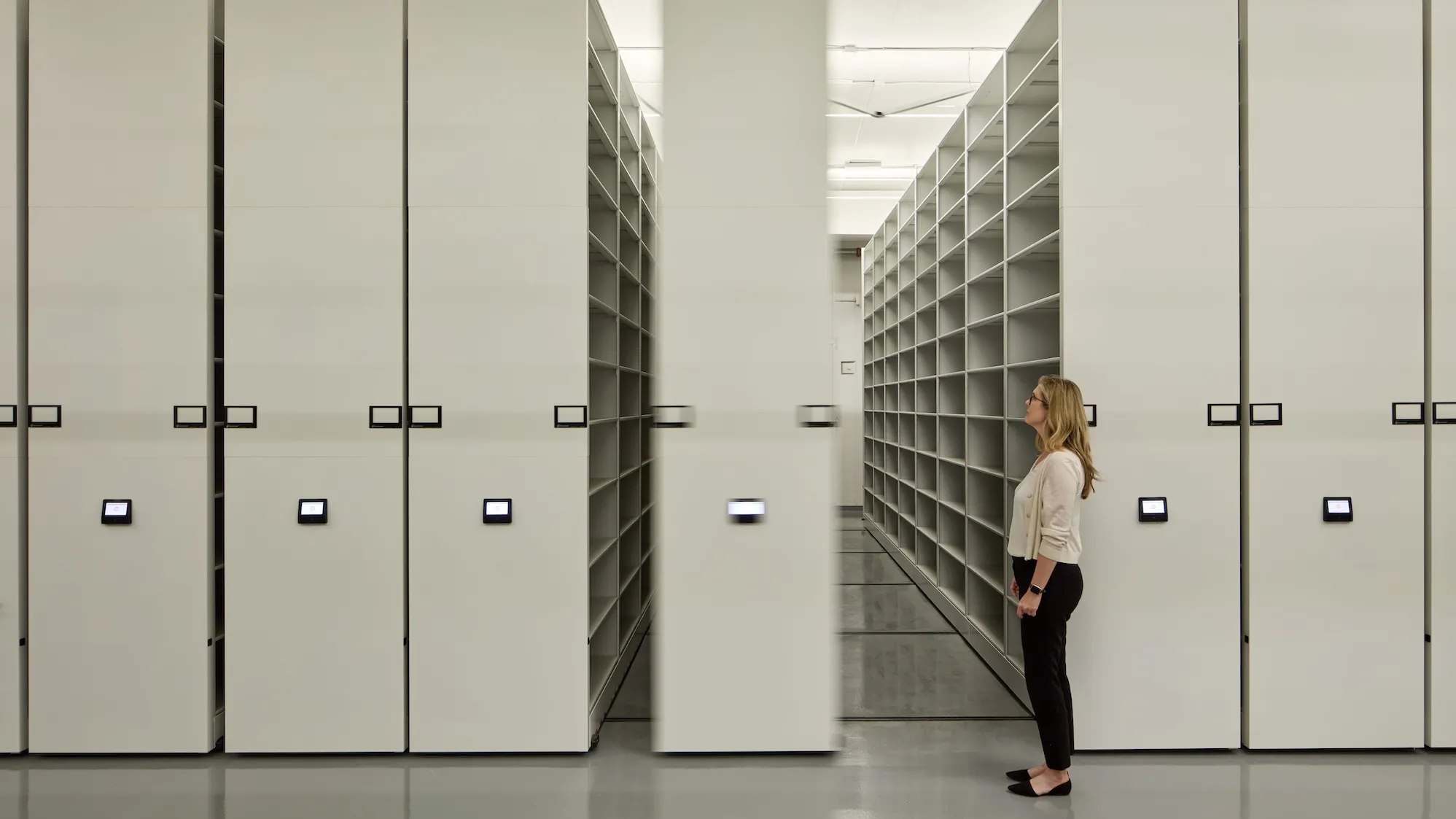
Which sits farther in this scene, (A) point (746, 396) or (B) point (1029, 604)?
(A) point (746, 396)

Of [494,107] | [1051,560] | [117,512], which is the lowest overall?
[1051,560]

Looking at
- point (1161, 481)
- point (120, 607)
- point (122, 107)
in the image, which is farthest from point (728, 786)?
point (122, 107)

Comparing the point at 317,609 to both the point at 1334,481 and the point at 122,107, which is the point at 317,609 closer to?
the point at 122,107

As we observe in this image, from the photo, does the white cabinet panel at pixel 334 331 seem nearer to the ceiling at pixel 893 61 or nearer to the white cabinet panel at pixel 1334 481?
the ceiling at pixel 893 61

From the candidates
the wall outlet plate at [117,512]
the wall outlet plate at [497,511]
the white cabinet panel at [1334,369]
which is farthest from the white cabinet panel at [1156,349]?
the wall outlet plate at [117,512]

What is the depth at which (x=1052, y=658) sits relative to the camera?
267 cm

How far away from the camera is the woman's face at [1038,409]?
2752 millimetres

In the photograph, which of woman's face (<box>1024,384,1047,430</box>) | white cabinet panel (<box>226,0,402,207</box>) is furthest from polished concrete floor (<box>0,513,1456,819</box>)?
white cabinet panel (<box>226,0,402,207</box>)

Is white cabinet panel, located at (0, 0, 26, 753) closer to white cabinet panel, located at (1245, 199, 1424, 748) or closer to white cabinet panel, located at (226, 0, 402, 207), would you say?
white cabinet panel, located at (226, 0, 402, 207)

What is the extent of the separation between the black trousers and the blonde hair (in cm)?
37

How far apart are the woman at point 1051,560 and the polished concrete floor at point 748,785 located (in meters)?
0.23

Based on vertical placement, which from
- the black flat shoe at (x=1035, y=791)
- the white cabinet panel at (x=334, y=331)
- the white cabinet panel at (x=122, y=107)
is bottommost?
the black flat shoe at (x=1035, y=791)

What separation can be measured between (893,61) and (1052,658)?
5.80 m

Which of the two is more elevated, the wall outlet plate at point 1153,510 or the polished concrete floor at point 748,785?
the wall outlet plate at point 1153,510
